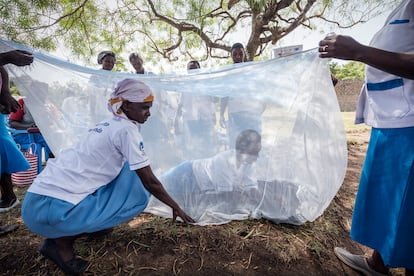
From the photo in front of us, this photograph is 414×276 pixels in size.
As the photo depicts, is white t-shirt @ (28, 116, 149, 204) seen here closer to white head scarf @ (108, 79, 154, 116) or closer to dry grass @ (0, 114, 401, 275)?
white head scarf @ (108, 79, 154, 116)

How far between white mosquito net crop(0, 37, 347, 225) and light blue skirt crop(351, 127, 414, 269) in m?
0.48

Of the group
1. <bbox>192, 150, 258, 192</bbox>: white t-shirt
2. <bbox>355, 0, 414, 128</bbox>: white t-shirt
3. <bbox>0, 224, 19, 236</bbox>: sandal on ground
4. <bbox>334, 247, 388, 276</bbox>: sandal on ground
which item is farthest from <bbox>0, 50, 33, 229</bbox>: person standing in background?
<bbox>334, 247, 388, 276</bbox>: sandal on ground

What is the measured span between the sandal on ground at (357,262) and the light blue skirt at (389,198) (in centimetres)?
25

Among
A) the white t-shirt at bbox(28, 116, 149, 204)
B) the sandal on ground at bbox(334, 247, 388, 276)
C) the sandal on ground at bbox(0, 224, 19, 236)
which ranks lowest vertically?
the sandal on ground at bbox(334, 247, 388, 276)

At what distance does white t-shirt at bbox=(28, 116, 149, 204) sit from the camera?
1.23 m

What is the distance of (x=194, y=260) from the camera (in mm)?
1485

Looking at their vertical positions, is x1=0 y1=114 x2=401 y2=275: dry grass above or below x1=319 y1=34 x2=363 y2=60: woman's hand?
below

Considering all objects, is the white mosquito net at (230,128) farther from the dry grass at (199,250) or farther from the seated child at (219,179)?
the dry grass at (199,250)

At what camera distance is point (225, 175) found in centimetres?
181

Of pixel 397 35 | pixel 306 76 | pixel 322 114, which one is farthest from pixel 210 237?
pixel 397 35

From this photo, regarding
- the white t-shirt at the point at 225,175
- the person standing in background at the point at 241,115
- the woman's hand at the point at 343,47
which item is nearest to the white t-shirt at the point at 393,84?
the woman's hand at the point at 343,47

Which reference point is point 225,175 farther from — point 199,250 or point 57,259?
point 57,259

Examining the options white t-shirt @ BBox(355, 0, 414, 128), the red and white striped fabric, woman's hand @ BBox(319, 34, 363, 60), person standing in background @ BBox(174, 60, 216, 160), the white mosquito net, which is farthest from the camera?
the red and white striped fabric

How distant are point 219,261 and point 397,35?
145 centimetres
